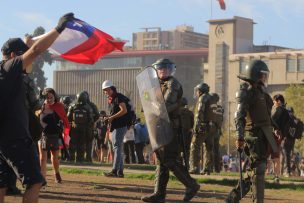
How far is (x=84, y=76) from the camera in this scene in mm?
193375

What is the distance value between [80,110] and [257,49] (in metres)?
155

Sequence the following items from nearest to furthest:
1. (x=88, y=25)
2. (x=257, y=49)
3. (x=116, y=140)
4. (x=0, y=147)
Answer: (x=0, y=147) → (x=88, y=25) → (x=116, y=140) → (x=257, y=49)

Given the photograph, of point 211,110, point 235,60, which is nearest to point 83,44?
point 211,110

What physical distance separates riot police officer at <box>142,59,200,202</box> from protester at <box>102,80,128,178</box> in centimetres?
429

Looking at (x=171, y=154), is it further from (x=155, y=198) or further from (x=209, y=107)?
(x=209, y=107)

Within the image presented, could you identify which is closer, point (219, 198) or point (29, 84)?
point (29, 84)

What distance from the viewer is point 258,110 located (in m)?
11.2

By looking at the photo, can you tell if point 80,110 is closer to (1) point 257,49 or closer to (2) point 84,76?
(1) point 257,49

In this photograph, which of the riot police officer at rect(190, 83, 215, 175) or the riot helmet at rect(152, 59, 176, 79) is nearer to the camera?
the riot helmet at rect(152, 59, 176, 79)

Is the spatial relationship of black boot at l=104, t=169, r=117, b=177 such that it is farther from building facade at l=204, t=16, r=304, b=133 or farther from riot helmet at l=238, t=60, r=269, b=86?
building facade at l=204, t=16, r=304, b=133

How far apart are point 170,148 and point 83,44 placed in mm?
3126

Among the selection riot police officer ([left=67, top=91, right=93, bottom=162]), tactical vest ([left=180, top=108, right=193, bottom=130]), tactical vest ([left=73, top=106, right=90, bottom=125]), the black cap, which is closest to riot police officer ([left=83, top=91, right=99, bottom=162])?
riot police officer ([left=67, top=91, right=93, bottom=162])

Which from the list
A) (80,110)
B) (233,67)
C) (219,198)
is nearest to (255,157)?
(219,198)

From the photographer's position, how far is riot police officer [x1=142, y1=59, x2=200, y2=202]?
12.0m
